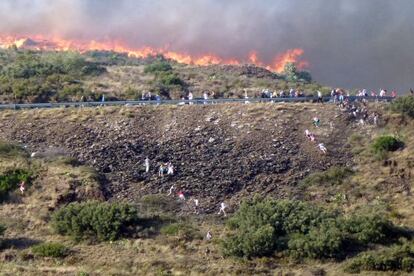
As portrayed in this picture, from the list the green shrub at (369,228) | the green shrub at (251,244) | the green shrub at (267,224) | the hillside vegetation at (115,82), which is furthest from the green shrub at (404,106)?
the green shrub at (251,244)

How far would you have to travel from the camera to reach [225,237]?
32.9m

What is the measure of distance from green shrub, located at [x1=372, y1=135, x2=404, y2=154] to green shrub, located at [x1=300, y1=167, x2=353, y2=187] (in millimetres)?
2695

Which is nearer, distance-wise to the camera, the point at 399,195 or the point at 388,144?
the point at 399,195

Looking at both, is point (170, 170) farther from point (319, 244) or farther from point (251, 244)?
point (319, 244)

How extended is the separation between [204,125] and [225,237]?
13126mm

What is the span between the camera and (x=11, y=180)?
38.5 meters

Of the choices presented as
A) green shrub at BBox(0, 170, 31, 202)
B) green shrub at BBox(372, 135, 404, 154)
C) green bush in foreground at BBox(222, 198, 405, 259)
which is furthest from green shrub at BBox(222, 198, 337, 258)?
green shrub at BBox(0, 170, 31, 202)

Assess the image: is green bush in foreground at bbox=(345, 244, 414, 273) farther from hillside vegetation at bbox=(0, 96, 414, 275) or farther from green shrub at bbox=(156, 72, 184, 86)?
green shrub at bbox=(156, 72, 184, 86)

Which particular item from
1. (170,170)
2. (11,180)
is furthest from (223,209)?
(11,180)

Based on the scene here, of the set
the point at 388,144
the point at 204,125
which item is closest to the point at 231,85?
the point at 204,125

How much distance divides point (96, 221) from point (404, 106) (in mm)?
21348

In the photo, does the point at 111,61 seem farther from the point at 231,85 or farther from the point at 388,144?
the point at 388,144

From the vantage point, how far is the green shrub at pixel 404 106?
46.3 meters

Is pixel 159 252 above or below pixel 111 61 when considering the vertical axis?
below
